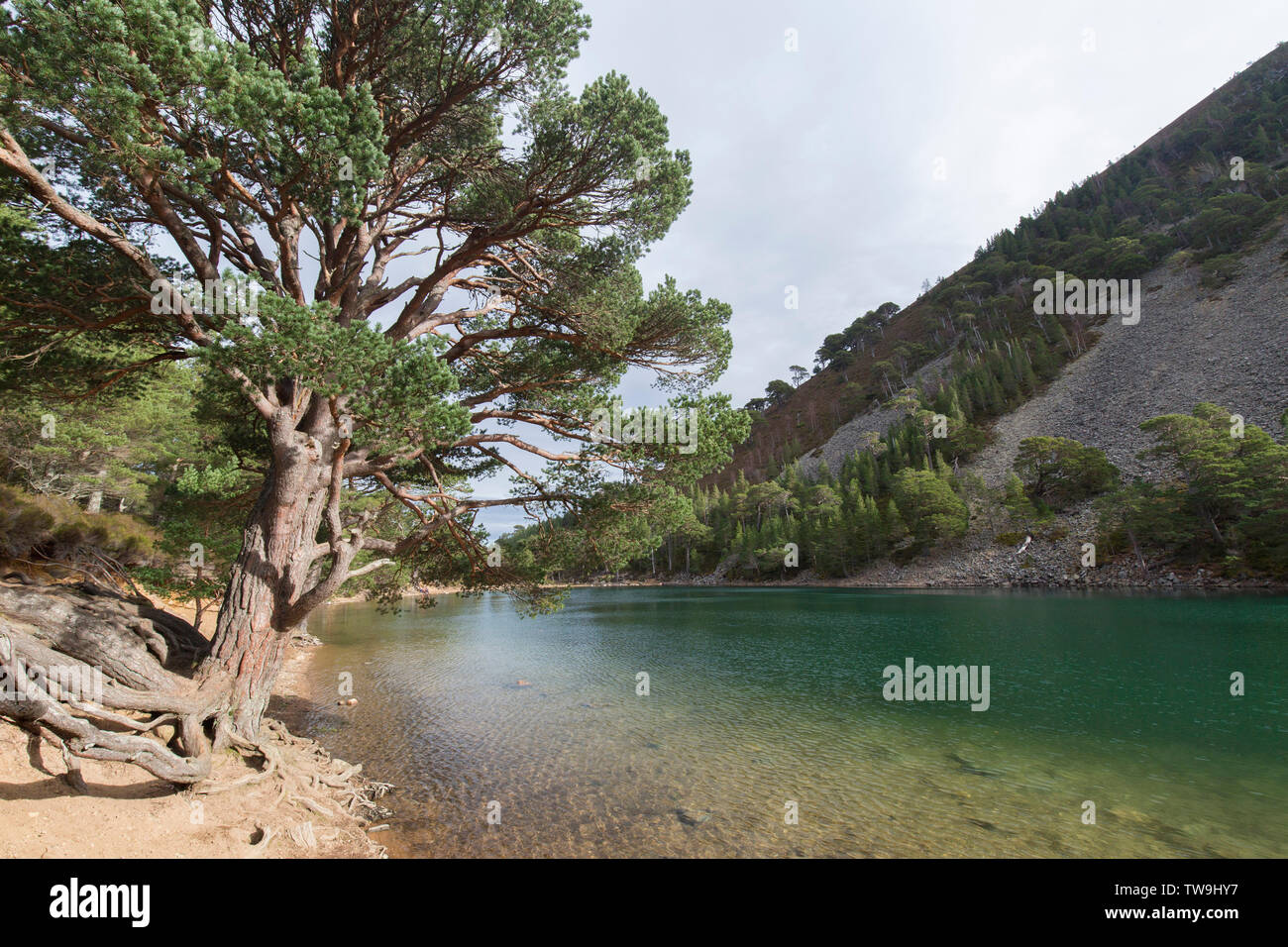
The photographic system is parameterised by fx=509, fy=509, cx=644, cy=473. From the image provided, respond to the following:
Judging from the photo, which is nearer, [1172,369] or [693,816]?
[693,816]

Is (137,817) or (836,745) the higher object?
(137,817)

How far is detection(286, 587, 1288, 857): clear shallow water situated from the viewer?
7641 millimetres

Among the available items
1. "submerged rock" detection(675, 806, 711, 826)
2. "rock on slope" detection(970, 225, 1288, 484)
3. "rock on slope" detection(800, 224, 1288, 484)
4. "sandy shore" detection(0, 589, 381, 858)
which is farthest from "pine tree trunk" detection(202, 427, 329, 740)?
"rock on slope" detection(800, 224, 1288, 484)

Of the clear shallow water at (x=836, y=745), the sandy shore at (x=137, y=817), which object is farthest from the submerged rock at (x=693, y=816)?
the sandy shore at (x=137, y=817)

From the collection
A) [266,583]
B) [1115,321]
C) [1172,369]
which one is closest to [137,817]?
[266,583]

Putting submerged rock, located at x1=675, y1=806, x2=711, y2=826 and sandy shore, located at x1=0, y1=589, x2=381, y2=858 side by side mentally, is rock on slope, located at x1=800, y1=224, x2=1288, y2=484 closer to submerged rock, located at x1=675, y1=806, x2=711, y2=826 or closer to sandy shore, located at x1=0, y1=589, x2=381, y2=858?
submerged rock, located at x1=675, y1=806, x2=711, y2=826

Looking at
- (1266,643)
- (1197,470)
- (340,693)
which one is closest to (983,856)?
(340,693)

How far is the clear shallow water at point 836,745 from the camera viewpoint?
7641 mm

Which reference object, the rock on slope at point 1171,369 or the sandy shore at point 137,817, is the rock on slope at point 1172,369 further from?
the sandy shore at point 137,817

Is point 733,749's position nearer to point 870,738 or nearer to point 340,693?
point 870,738

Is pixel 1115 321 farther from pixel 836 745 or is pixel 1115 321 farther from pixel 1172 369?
pixel 836 745

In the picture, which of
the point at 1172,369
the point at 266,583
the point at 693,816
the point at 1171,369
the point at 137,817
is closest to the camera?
the point at 137,817

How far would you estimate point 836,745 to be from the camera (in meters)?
11.7

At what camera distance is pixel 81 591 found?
7.54 meters
